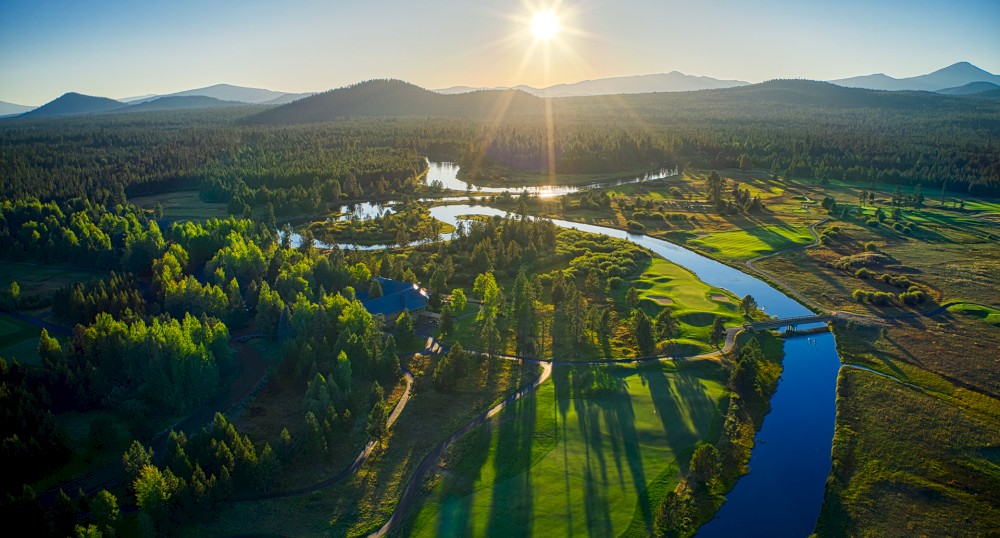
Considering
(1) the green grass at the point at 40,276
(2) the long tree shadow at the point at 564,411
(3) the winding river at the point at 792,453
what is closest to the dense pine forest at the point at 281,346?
(1) the green grass at the point at 40,276

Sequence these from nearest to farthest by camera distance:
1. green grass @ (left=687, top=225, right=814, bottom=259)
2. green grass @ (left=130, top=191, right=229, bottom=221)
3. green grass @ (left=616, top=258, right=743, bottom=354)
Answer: green grass @ (left=616, top=258, right=743, bottom=354) < green grass @ (left=687, top=225, right=814, bottom=259) < green grass @ (left=130, top=191, right=229, bottom=221)

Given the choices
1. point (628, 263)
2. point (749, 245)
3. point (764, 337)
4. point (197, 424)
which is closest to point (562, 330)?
point (764, 337)

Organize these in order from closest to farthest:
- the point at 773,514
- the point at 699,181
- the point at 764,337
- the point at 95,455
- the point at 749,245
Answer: the point at 773,514 → the point at 95,455 → the point at 764,337 → the point at 749,245 → the point at 699,181

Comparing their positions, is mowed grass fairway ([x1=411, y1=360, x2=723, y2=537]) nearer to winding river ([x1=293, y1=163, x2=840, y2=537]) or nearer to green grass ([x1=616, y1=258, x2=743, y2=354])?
winding river ([x1=293, y1=163, x2=840, y2=537])

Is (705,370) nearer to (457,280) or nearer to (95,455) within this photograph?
(457,280)

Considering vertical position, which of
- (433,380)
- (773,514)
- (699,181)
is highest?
(699,181)

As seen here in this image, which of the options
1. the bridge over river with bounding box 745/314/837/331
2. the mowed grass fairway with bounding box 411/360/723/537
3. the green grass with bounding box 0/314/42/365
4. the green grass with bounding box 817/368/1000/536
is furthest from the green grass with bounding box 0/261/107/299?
the green grass with bounding box 817/368/1000/536
